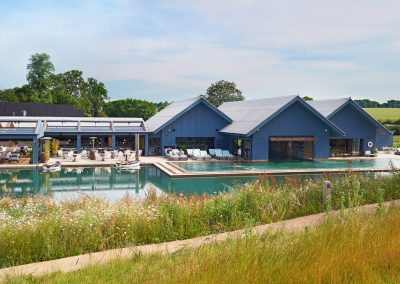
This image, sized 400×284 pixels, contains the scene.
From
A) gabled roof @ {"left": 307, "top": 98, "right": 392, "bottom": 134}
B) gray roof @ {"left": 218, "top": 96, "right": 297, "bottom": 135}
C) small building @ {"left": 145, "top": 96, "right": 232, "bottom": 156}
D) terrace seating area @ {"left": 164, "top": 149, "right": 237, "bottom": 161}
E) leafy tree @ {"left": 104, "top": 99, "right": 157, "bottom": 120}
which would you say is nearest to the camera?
terrace seating area @ {"left": 164, "top": 149, "right": 237, "bottom": 161}

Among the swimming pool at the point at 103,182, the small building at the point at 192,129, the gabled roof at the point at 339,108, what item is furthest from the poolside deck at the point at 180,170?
the gabled roof at the point at 339,108

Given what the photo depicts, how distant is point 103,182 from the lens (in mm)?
20641

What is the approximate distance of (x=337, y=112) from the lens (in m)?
34.4

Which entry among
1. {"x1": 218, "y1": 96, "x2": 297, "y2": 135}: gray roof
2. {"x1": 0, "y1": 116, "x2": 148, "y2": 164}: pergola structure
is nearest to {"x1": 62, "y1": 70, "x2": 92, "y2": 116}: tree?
{"x1": 0, "y1": 116, "x2": 148, "y2": 164}: pergola structure

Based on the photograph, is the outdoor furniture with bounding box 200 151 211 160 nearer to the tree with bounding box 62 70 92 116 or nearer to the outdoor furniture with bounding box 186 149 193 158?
the outdoor furniture with bounding box 186 149 193 158

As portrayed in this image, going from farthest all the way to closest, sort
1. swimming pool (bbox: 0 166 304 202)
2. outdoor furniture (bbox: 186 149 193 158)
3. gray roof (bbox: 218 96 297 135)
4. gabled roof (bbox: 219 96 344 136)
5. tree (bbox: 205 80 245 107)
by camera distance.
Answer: tree (bbox: 205 80 245 107) < outdoor furniture (bbox: 186 149 193 158) < gray roof (bbox: 218 96 297 135) < gabled roof (bbox: 219 96 344 136) < swimming pool (bbox: 0 166 304 202)

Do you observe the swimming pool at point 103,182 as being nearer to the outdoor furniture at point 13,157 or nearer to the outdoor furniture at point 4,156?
the outdoor furniture at point 13,157

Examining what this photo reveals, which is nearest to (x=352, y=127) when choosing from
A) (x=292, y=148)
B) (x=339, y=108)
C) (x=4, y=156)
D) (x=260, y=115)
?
(x=339, y=108)

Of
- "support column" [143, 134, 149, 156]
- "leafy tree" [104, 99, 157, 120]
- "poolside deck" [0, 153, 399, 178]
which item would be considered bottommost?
"poolside deck" [0, 153, 399, 178]

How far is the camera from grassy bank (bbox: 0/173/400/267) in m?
7.01

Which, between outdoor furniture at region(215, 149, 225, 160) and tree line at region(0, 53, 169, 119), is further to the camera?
tree line at region(0, 53, 169, 119)

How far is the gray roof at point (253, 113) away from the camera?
30156mm

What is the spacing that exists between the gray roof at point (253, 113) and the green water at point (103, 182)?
790cm

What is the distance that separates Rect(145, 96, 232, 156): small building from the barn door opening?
13.9 ft
